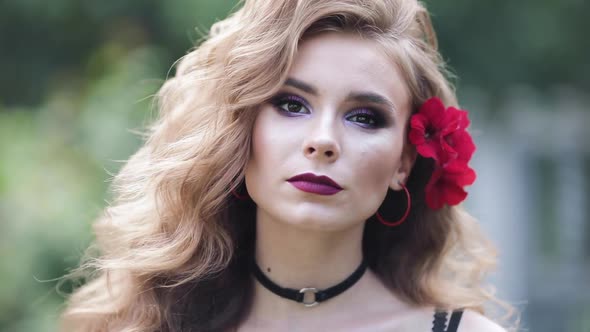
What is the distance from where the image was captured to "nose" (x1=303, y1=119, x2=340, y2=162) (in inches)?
95.3

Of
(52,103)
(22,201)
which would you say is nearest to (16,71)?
(52,103)

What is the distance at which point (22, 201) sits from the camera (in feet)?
13.3

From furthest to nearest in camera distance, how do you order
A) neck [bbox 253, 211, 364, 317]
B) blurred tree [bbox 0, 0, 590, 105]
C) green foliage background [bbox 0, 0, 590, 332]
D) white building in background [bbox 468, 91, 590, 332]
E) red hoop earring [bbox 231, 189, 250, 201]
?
white building in background [bbox 468, 91, 590, 332] < blurred tree [bbox 0, 0, 590, 105] < green foliage background [bbox 0, 0, 590, 332] < red hoop earring [bbox 231, 189, 250, 201] < neck [bbox 253, 211, 364, 317]

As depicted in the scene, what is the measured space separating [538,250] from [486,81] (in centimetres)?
296

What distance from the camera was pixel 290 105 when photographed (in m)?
2.55

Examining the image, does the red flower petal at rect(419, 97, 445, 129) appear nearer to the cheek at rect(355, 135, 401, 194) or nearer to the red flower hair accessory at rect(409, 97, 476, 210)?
the red flower hair accessory at rect(409, 97, 476, 210)

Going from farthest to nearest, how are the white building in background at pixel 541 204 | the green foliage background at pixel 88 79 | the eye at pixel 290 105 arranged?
the white building in background at pixel 541 204, the green foliage background at pixel 88 79, the eye at pixel 290 105

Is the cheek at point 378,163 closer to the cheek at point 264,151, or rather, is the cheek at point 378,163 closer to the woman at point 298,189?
the woman at point 298,189

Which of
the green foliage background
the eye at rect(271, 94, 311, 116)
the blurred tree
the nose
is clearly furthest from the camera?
the blurred tree

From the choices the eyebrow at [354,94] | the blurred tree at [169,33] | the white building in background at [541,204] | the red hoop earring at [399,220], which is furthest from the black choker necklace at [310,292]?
the white building in background at [541,204]

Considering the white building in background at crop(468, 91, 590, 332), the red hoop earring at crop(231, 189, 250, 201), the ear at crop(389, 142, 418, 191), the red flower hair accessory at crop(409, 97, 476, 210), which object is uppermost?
the red flower hair accessory at crop(409, 97, 476, 210)

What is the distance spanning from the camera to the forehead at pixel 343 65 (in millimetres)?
2492

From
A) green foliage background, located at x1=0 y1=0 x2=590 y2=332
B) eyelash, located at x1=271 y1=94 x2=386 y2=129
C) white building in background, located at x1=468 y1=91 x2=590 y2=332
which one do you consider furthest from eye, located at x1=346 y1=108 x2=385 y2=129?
white building in background, located at x1=468 y1=91 x2=590 y2=332

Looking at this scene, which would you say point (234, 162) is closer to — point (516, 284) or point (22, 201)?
point (22, 201)
